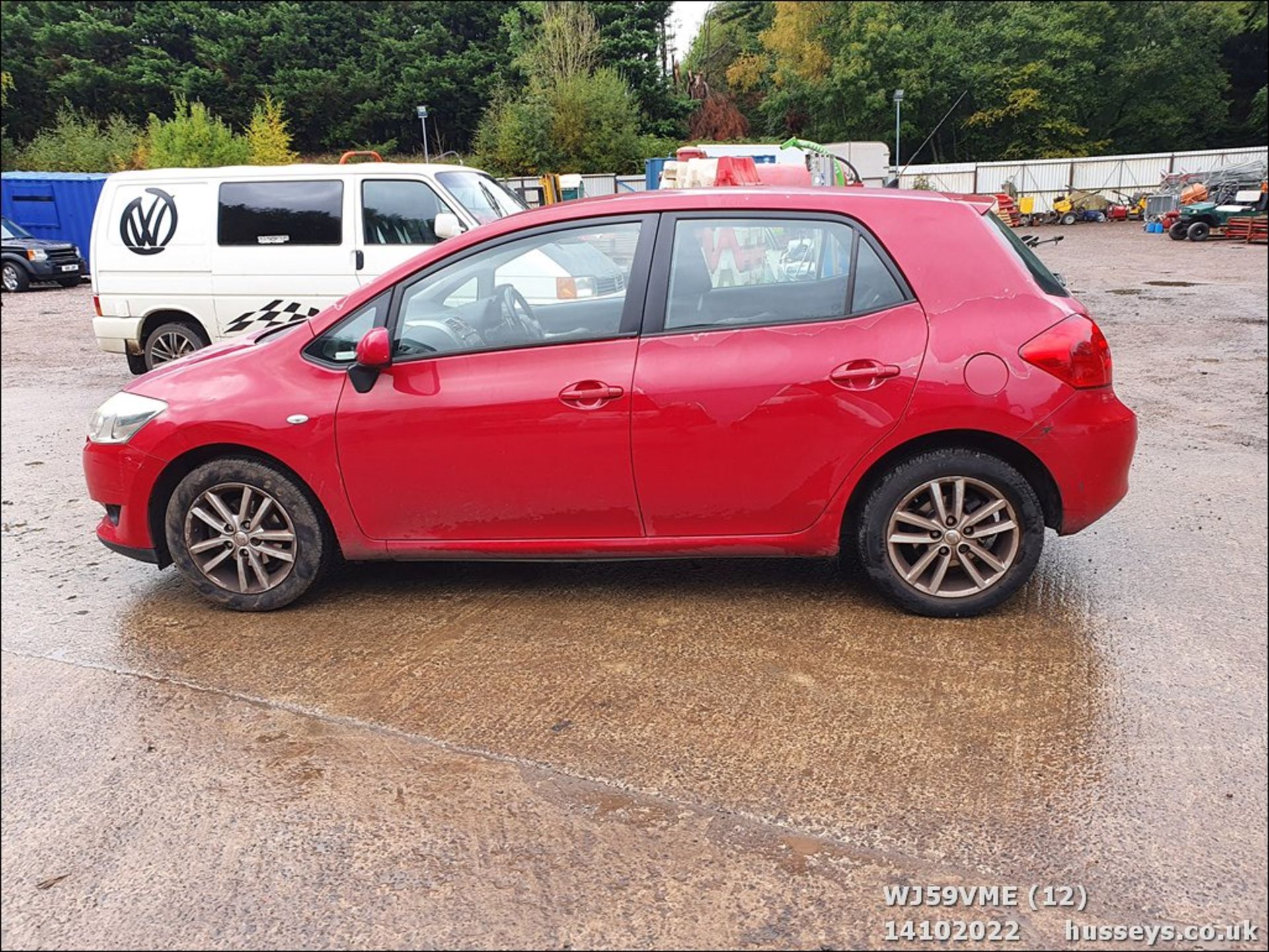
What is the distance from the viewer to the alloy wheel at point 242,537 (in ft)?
14.1

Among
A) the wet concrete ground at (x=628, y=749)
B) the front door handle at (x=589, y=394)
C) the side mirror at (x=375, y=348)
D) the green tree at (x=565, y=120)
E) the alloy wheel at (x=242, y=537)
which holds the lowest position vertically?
the wet concrete ground at (x=628, y=749)

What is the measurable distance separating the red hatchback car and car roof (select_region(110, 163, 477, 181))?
544 cm

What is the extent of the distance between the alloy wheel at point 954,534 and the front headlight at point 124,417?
316 cm

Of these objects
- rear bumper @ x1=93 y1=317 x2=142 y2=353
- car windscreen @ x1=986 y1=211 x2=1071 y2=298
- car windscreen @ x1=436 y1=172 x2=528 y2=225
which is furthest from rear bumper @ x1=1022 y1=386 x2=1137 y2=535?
rear bumper @ x1=93 y1=317 x2=142 y2=353

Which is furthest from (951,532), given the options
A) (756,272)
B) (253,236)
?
(253,236)

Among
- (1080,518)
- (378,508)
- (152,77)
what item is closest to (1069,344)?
(1080,518)

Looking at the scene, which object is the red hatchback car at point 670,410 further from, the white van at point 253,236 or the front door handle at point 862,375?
the white van at point 253,236

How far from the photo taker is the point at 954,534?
3.99 metres

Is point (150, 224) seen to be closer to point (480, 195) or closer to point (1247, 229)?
point (480, 195)

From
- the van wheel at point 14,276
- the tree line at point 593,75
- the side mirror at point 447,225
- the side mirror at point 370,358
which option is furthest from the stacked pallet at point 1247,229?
the van wheel at point 14,276

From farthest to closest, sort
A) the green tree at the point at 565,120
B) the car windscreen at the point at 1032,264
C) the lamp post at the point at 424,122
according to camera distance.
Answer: the green tree at the point at 565,120 → the lamp post at the point at 424,122 → the car windscreen at the point at 1032,264

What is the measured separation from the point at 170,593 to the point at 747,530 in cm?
274

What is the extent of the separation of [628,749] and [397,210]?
7.25m

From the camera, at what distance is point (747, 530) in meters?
4.11
